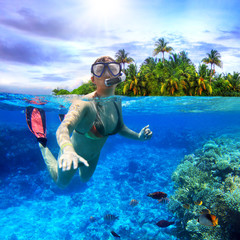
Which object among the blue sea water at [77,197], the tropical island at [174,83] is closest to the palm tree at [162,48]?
the tropical island at [174,83]

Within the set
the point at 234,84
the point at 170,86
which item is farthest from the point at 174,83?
the point at 234,84

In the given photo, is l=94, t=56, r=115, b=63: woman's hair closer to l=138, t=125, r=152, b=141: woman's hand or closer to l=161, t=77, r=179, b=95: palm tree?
l=138, t=125, r=152, b=141: woman's hand

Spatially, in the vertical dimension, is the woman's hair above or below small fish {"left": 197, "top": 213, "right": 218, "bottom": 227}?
above

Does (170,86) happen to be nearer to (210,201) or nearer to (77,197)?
(77,197)

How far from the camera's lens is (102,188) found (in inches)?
451

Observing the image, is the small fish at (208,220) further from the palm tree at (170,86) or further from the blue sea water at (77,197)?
the palm tree at (170,86)

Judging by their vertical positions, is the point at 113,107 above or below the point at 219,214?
above

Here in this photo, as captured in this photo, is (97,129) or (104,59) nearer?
(104,59)

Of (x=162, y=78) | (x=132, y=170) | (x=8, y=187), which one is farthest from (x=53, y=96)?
(x=162, y=78)

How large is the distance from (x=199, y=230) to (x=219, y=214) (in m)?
0.86

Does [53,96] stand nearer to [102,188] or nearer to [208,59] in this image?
[102,188]

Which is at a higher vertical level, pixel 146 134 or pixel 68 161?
pixel 68 161

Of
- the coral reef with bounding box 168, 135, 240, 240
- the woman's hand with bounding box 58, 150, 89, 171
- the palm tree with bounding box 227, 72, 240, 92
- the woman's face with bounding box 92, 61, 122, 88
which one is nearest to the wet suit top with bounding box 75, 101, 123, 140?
the woman's face with bounding box 92, 61, 122, 88

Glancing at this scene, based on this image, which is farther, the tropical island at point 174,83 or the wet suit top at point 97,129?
the tropical island at point 174,83
